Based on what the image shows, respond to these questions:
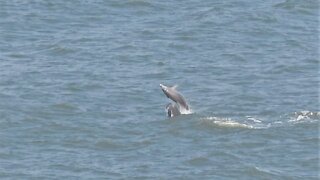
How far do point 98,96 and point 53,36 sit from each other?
6243 millimetres

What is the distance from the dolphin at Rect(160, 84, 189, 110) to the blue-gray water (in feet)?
1.19

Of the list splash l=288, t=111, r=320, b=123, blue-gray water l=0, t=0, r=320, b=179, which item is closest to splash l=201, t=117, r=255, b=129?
blue-gray water l=0, t=0, r=320, b=179

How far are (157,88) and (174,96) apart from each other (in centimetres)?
247

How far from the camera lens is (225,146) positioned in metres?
26.8

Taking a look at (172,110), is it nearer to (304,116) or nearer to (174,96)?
(174,96)

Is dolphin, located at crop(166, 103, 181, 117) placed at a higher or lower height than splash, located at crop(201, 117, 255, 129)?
higher

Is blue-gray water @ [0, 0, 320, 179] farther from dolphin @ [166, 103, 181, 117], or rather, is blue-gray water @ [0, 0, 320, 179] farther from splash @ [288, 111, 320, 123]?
dolphin @ [166, 103, 181, 117]

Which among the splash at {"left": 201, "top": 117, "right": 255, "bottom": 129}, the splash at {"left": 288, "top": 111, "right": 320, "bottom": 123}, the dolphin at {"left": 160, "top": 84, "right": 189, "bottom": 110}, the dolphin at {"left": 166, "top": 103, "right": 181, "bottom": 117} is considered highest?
the dolphin at {"left": 160, "top": 84, "right": 189, "bottom": 110}

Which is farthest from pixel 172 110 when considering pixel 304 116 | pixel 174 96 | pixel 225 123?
pixel 304 116

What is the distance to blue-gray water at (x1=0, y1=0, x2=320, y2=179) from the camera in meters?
25.9

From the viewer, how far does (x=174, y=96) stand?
29.1m

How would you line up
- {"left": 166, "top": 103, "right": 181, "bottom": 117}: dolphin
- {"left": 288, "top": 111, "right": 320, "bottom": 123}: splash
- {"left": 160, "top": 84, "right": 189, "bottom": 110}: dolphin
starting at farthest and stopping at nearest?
{"left": 160, "top": 84, "right": 189, "bottom": 110}: dolphin
{"left": 166, "top": 103, "right": 181, "bottom": 117}: dolphin
{"left": 288, "top": 111, "right": 320, "bottom": 123}: splash

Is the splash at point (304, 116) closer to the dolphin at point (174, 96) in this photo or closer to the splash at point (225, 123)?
the splash at point (225, 123)

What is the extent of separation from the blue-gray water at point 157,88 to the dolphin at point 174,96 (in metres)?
0.36
